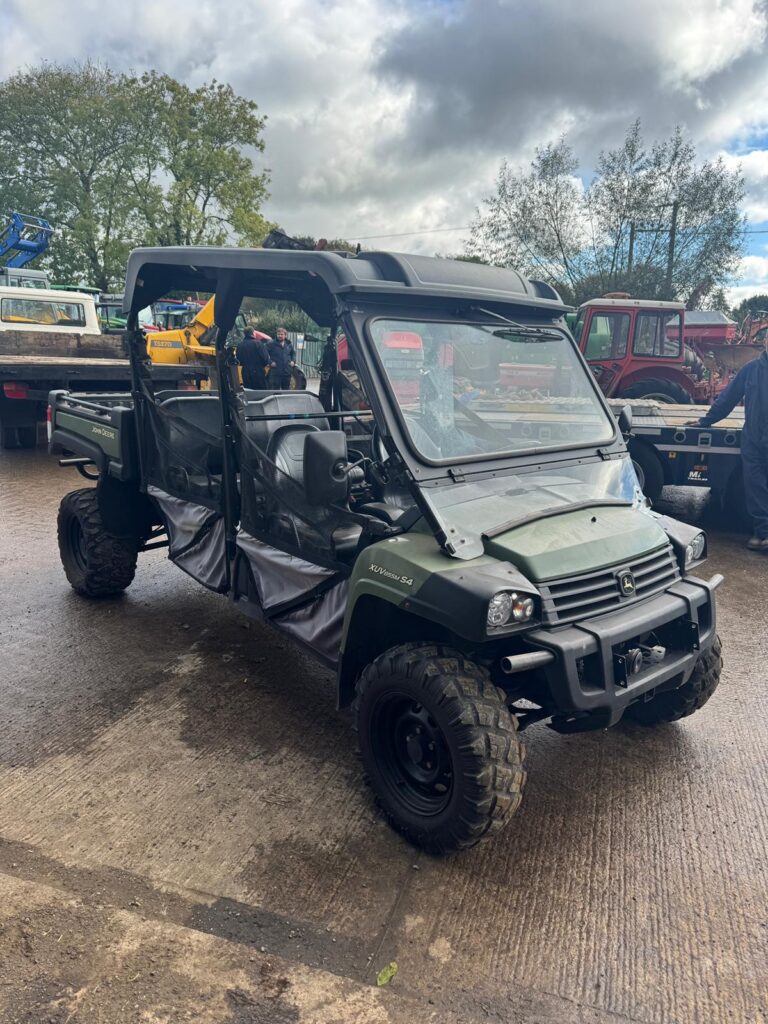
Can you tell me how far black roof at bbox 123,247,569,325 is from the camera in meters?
2.96

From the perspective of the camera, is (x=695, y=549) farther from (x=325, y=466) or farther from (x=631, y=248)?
(x=631, y=248)

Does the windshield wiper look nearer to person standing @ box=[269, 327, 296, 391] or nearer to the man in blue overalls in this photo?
the man in blue overalls

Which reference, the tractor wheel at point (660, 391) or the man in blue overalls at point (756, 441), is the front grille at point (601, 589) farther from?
the tractor wheel at point (660, 391)

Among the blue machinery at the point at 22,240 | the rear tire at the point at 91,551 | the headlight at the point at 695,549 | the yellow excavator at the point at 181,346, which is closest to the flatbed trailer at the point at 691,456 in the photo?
the headlight at the point at 695,549

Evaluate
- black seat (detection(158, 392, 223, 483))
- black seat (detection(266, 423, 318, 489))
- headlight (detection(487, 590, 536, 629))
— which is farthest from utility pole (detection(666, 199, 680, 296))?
headlight (detection(487, 590, 536, 629))

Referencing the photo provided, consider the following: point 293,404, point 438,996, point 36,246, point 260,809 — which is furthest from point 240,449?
point 36,246

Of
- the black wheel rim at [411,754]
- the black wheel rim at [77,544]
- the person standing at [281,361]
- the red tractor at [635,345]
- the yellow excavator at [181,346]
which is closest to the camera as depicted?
the black wheel rim at [411,754]

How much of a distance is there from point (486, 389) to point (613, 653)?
132 centimetres

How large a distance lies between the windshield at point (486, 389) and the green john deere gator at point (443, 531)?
11 millimetres

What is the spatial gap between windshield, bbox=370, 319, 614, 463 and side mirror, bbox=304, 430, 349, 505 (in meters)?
0.34

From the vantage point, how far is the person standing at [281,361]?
34.2 ft

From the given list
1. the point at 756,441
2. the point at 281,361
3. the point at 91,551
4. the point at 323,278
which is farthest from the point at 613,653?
the point at 281,361

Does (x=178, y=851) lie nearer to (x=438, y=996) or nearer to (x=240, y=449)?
(x=438, y=996)

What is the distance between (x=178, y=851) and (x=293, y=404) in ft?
7.84
